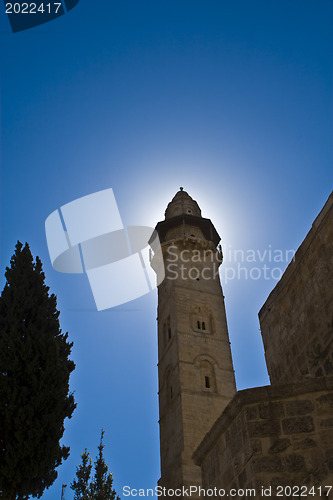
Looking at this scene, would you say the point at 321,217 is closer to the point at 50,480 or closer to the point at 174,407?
the point at 50,480

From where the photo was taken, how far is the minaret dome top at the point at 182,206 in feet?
104

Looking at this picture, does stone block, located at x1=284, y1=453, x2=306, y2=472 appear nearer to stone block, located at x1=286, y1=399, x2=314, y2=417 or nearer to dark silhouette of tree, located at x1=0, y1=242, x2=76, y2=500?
stone block, located at x1=286, y1=399, x2=314, y2=417

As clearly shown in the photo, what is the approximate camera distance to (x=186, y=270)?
27.6m

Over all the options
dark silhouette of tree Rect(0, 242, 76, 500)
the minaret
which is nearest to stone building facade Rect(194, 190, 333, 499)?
dark silhouette of tree Rect(0, 242, 76, 500)

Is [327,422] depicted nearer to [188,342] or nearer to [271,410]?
[271,410]

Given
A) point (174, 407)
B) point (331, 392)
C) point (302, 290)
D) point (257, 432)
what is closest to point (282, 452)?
point (257, 432)

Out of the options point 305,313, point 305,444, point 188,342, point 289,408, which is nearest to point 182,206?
point 188,342

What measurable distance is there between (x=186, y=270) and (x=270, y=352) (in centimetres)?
2100

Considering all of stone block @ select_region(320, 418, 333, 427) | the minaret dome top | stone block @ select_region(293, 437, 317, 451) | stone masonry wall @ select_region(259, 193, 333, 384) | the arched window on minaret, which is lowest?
stone block @ select_region(293, 437, 317, 451)

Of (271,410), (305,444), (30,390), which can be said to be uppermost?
(30,390)

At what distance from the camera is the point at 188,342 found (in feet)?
78.1

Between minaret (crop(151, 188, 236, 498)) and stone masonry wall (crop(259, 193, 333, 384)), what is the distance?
14180 millimetres

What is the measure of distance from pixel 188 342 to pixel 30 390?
15006mm

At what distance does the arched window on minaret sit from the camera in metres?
22.5
